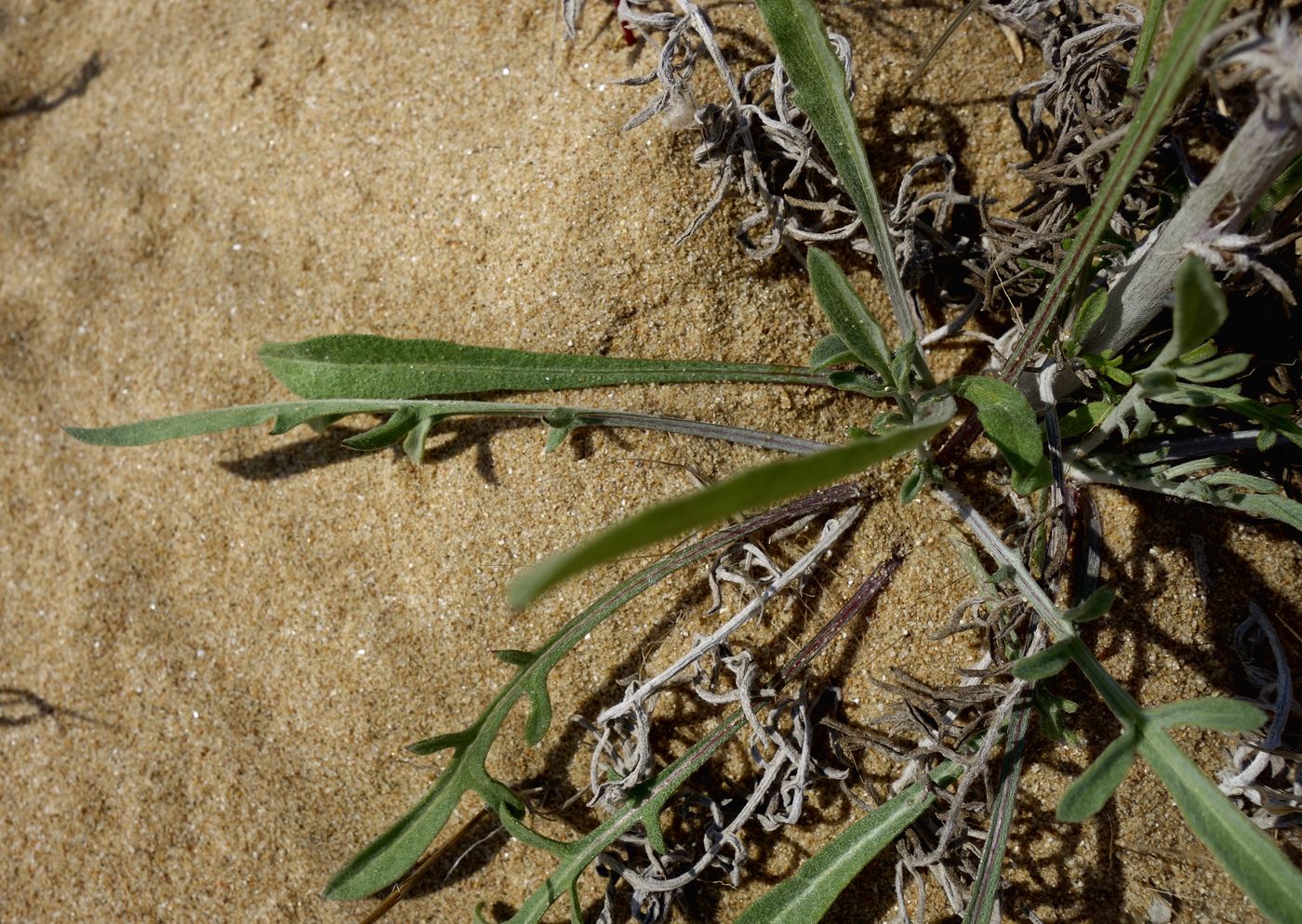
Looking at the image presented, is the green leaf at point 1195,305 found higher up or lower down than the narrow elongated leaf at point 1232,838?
higher up

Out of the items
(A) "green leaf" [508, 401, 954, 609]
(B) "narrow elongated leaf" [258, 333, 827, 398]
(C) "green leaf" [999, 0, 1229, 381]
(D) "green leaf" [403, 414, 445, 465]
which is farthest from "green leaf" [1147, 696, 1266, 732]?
(D) "green leaf" [403, 414, 445, 465]

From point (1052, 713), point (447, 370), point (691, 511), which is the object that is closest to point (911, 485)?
point (1052, 713)

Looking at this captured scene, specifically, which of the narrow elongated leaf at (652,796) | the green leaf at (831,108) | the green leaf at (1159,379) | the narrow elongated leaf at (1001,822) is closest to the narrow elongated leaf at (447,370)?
the green leaf at (831,108)

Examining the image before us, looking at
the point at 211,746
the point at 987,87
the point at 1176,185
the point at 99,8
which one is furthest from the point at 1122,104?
the point at 99,8

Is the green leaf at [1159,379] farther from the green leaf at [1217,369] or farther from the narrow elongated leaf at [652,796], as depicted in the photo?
the narrow elongated leaf at [652,796]

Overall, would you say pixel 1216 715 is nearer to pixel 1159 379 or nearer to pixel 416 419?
pixel 1159 379

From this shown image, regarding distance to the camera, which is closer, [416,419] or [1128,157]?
[1128,157]

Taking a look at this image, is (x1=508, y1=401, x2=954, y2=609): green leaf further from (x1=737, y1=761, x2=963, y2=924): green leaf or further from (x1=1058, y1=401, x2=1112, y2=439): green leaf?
(x1=737, y1=761, x2=963, y2=924): green leaf

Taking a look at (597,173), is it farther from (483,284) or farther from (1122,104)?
(1122,104)
